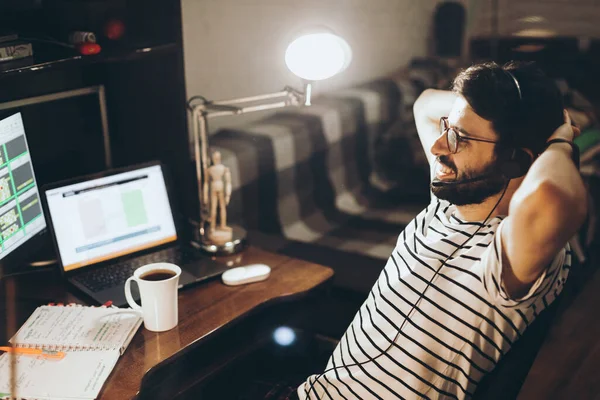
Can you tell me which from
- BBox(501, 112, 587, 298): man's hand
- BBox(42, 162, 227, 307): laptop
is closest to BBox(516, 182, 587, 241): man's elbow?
BBox(501, 112, 587, 298): man's hand

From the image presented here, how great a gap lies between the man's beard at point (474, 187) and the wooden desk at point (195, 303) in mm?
452

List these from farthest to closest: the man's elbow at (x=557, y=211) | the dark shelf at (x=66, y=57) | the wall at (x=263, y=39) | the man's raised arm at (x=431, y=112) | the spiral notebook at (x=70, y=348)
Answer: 1. the wall at (x=263, y=39)
2. the man's raised arm at (x=431, y=112)
3. the dark shelf at (x=66, y=57)
4. the spiral notebook at (x=70, y=348)
5. the man's elbow at (x=557, y=211)

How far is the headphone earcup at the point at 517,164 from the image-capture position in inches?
48.6

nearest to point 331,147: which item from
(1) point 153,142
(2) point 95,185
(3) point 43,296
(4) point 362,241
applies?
(4) point 362,241

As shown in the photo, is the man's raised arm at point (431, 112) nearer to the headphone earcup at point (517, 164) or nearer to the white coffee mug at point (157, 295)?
the headphone earcup at point (517, 164)

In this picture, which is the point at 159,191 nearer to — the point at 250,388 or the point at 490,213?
the point at 250,388

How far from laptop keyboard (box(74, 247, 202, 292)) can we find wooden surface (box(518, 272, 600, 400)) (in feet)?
4.55

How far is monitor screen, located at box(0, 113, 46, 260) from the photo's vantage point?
4.85 ft

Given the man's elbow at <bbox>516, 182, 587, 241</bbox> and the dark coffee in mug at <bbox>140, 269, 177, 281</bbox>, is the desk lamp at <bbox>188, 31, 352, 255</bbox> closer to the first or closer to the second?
the dark coffee in mug at <bbox>140, 269, 177, 281</bbox>

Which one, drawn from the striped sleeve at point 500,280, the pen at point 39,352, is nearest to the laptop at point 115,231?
the pen at point 39,352

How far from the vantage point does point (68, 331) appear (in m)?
1.33

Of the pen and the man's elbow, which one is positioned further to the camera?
the pen

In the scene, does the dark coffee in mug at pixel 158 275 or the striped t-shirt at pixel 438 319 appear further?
the dark coffee in mug at pixel 158 275

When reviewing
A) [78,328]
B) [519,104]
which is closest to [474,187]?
[519,104]
